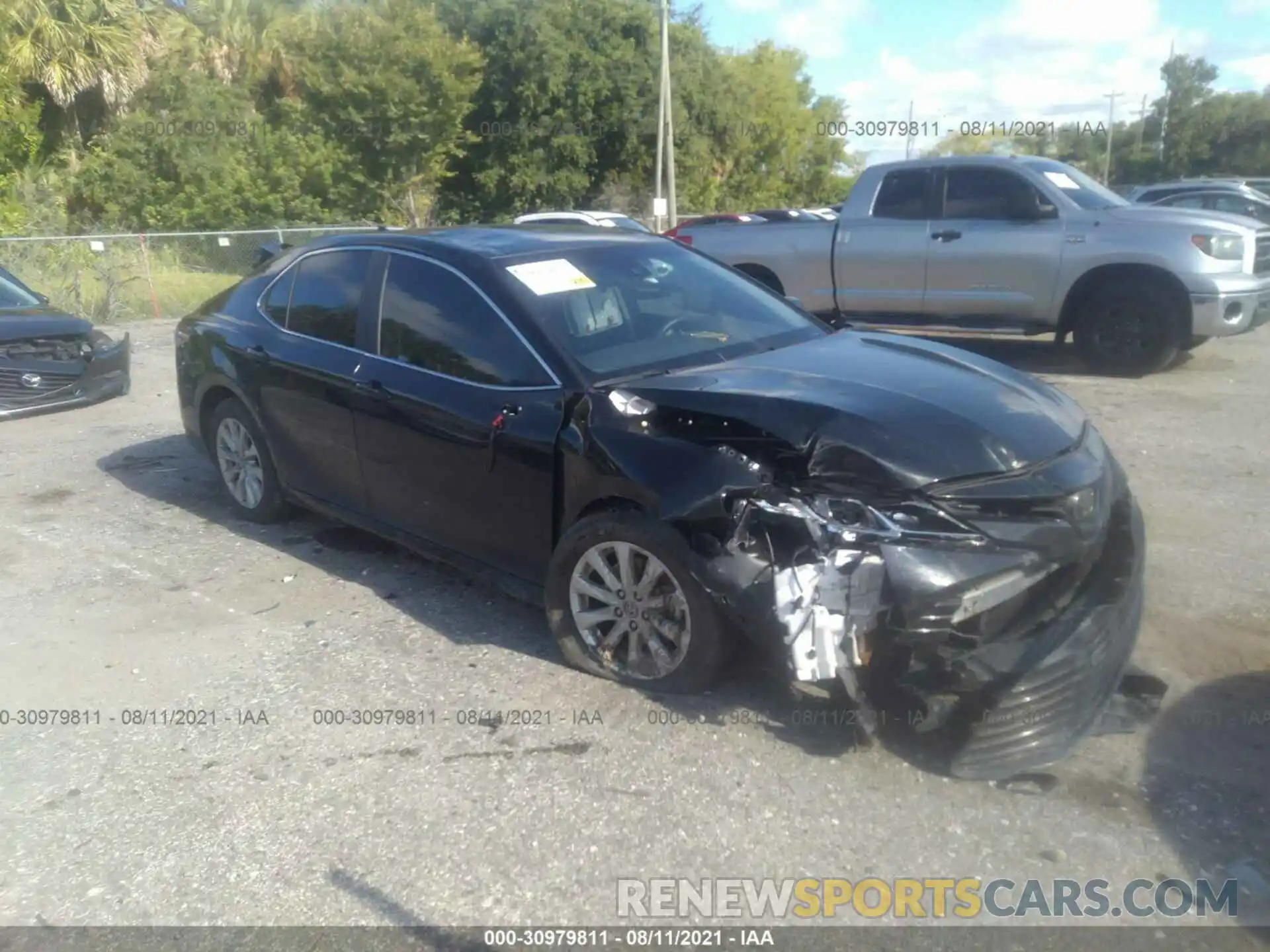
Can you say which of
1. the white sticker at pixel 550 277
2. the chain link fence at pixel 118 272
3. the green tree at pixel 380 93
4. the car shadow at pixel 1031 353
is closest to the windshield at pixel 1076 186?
the car shadow at pixel 1031 353

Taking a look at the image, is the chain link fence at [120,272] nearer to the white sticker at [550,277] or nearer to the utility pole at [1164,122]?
the white sticker at [550,277]

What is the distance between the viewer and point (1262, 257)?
31.8ft

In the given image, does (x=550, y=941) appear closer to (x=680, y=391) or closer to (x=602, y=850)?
(x=602, y=850)

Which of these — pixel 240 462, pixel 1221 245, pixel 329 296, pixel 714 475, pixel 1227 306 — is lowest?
pixel 240 462

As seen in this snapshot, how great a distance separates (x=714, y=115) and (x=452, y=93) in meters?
9.59

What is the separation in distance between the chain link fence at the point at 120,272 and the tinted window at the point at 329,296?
10.2 metres

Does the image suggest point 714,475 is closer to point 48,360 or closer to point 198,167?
point 48,360

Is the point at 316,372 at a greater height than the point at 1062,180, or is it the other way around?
the point at 1062,180

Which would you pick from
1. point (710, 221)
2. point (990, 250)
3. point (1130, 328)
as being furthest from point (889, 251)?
point (710, 221)

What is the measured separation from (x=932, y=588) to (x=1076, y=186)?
26.0ft

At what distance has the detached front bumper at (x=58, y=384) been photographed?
9.20 m

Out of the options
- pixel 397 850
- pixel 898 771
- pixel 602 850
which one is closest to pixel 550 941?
pixel 602 850

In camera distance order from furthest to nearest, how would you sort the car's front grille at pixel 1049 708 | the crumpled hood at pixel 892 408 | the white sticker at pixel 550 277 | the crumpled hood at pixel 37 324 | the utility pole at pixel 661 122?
the utility pole at pixel 661 122 < the crumpled hood at pixel 37 324 < the white sticker at pixel 550 277 < the crumpled hood at pixel 892 408 < the car's front grille at pixel 1049 708

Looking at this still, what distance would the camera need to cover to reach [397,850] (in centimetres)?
338
